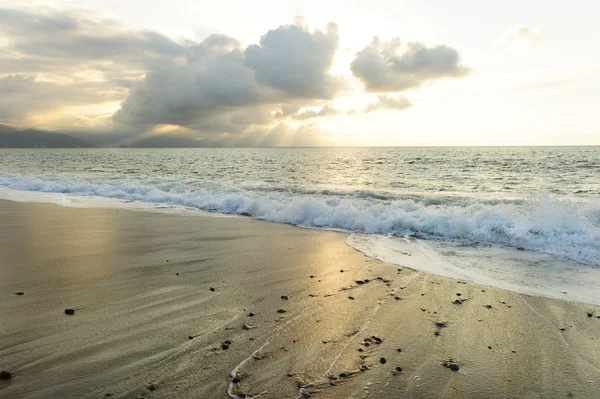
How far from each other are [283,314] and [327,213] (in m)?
8.25

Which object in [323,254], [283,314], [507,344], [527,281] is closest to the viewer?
[507,344]

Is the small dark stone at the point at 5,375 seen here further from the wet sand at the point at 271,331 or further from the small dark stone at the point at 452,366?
the small dark stone at the point at 452,366

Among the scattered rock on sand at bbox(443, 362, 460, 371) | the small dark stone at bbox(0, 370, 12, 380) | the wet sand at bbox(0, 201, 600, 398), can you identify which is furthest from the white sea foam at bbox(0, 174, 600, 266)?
the small dark stone at bbox(0, 370, 12, 380)

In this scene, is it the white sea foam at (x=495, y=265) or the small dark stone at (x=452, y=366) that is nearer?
the small dark stone at (x=452, y=366)

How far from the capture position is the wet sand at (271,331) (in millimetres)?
3553

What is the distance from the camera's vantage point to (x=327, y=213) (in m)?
13.3

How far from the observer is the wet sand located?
3.55m

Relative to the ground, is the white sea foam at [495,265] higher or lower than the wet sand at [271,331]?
lower

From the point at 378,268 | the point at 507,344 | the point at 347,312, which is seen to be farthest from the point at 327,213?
the point at 507,344

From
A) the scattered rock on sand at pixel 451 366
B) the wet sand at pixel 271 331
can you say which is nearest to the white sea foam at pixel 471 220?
the wet sand at pixel 271 331

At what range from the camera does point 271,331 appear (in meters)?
4.64

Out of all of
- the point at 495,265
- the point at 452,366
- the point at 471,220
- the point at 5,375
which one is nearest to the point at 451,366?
the point at 452,366

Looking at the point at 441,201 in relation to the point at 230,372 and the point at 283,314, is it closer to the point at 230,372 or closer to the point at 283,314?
the point at 283,314

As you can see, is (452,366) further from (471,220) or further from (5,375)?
(471,220)
